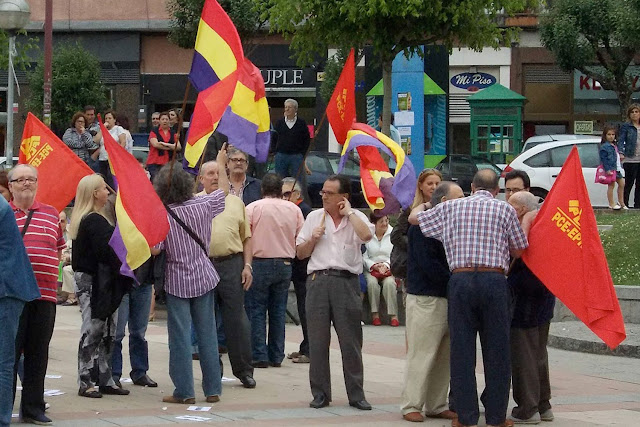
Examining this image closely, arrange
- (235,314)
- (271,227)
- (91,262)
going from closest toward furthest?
(91,262) < (235,314) < (271,227)

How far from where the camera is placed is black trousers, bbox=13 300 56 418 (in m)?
8.84

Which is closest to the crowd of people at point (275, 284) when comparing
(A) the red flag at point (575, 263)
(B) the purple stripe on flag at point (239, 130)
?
(A) the red flag at point (575, 263)

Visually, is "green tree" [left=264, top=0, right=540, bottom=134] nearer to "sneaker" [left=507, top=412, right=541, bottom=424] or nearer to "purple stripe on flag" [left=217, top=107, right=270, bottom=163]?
"purple stripe on flag" [left=217, top=107, right=270, bottom=163]

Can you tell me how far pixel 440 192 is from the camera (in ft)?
30.0

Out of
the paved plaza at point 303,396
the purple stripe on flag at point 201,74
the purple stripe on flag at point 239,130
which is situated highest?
the purple stripe on flag at point 201,74

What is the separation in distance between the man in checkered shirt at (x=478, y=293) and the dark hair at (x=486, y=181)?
0.14 meters

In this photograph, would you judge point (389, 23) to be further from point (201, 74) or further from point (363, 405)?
point (363, 405)

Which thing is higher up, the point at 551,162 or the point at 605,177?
the point at 551,162

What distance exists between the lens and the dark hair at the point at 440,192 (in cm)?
914

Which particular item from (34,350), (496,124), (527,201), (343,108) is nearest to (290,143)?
(343,108)

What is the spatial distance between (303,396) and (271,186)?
2.48 metres

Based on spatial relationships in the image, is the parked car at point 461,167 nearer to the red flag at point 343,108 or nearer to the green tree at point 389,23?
the green tree at point 389,23

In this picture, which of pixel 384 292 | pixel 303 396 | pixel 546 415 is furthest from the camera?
pixel 384 292

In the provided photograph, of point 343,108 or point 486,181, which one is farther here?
point 343,108
